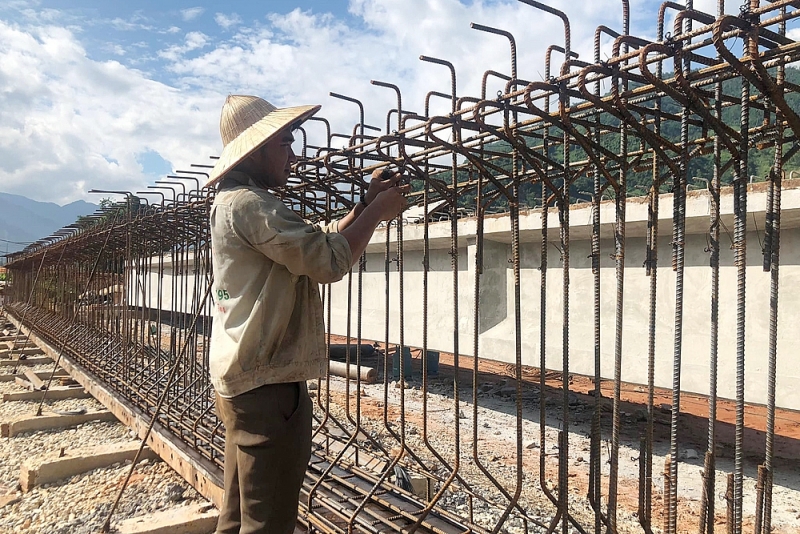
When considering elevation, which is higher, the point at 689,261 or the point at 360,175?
the point at 360,175

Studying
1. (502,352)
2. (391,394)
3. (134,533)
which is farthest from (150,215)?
(391,394)

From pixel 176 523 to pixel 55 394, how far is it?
263 inches

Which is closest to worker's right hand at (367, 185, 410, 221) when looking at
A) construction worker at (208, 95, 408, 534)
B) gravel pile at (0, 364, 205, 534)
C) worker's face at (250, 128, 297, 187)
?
construction worker at (208, 95, 408, 534)

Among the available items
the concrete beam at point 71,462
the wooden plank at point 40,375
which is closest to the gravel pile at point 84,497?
the concrete beam at point 71,462

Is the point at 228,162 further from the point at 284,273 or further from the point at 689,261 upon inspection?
the point at 689,261

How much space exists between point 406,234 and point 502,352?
3.06 metres

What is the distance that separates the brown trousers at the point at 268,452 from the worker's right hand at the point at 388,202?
0.79 metres

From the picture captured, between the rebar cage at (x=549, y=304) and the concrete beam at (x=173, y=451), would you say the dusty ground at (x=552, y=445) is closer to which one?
the rebar cage at (x=549, y=304)

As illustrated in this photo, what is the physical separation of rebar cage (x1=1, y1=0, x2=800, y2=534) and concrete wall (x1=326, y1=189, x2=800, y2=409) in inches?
1.7

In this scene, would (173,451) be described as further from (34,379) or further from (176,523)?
(34,379)

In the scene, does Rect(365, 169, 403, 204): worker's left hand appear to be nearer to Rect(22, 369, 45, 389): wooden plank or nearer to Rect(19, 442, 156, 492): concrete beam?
Rect(19, 442, 156, 492): concrete beam

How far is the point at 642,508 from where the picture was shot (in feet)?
9.00

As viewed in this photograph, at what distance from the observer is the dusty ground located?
6.39 m

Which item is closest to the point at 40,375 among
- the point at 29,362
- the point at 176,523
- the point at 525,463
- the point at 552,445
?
the point at 29,362
